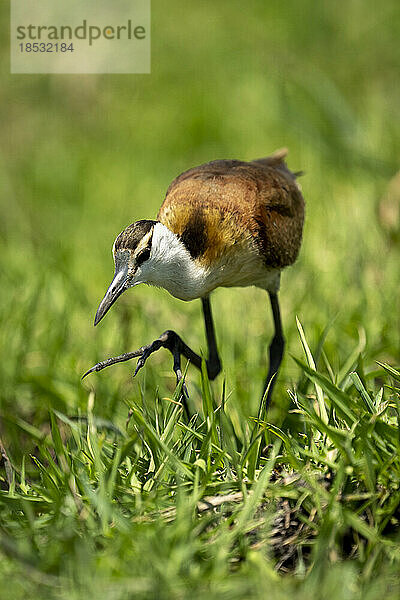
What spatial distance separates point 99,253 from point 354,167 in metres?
1.75

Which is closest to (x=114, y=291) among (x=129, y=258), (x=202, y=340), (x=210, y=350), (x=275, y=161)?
(x=129, y=258)

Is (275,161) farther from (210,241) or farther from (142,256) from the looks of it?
(142,256)

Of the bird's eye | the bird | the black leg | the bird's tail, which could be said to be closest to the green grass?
the black leg

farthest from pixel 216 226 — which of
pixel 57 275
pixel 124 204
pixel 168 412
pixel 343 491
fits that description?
pixel 124 204

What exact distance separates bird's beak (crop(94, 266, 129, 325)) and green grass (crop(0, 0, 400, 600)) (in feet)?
1.08

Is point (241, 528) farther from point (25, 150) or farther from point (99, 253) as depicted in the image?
point (25, 150)

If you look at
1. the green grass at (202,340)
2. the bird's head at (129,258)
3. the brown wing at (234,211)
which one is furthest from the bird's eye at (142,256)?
the green grass at (202,340)

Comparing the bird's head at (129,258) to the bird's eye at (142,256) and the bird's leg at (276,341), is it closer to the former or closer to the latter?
the bird's eye at (142,256)

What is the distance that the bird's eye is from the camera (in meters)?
2.33

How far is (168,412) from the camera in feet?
8.16

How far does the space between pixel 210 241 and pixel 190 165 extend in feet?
12.7

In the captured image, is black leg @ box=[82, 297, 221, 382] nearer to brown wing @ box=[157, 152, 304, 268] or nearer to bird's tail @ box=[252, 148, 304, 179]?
brown wing @ box=[157, 152, 304, 268]

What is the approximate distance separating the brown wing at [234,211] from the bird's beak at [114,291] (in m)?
0.30

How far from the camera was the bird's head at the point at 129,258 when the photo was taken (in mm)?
2305
